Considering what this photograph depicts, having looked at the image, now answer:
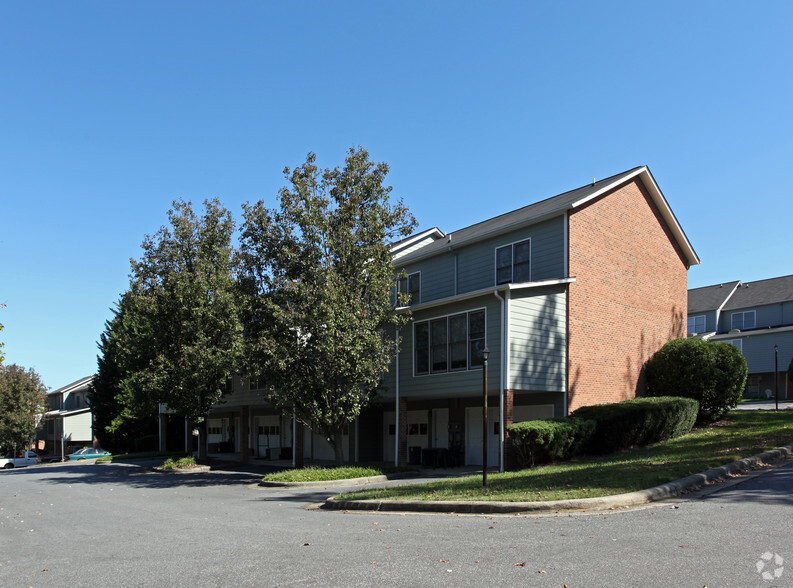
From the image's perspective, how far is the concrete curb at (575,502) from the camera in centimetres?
1069

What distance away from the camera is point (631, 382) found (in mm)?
23609

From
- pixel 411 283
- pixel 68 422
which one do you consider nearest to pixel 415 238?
pixel 411 283

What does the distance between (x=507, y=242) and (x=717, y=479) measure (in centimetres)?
1244

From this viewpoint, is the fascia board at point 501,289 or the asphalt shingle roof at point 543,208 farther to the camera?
the asphalt shingle roof at point 543,208

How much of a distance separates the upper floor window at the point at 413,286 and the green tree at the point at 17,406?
4373 centimetres

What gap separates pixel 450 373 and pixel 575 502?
1098 centimetres

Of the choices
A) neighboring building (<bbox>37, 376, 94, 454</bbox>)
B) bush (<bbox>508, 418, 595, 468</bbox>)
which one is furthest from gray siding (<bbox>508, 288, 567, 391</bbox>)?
neighboring building (<bbox>37, 376, 94, 454</bbox>)

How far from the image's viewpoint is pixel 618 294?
76.8 feet

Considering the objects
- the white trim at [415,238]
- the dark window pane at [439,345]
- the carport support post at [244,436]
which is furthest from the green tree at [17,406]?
the dark window pane at [439,345]

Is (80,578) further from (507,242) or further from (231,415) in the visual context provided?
(231,415)

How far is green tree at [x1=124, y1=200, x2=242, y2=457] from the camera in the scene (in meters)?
25.9

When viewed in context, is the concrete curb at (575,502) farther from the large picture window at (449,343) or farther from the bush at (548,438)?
the large picture window at (449,343)

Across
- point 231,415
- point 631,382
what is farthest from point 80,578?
point 231,415

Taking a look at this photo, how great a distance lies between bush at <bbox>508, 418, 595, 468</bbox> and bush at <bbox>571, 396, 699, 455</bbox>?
Result: 582 millimetres
